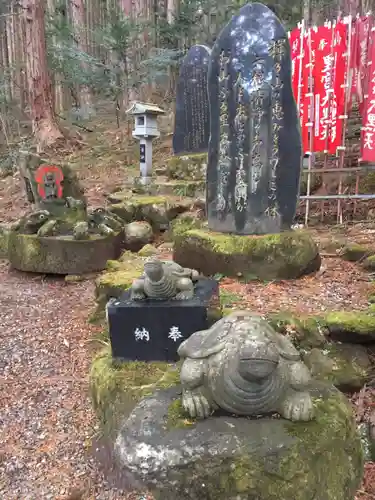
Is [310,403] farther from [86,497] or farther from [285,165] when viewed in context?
[285,165]

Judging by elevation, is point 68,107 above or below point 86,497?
above

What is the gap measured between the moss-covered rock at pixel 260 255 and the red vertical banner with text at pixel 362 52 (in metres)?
3.25

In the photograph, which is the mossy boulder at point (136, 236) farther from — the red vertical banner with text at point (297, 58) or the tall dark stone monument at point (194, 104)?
the tall dark stone monument at point (194, 104)

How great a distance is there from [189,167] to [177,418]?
324 inches

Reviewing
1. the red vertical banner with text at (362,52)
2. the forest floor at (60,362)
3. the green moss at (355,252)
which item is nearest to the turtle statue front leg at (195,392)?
the forest floor at (60,362)

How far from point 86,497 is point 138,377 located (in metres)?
0.80

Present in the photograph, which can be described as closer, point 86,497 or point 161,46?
point 86,497

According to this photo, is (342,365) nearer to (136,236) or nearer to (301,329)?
(301,329)

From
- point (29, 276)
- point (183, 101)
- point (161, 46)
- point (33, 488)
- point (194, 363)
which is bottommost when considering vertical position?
point (33, 488)

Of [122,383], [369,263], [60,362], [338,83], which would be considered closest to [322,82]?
[338,83]

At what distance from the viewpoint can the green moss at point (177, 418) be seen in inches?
91.8

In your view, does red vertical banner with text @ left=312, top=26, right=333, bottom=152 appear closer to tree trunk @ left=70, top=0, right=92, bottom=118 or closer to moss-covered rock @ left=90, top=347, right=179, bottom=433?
moss-covered rock @ left=90, top=347, right=179, bottom=433

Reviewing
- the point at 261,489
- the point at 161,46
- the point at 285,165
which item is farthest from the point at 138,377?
the point at 161,46

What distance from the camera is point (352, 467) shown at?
2.35m
